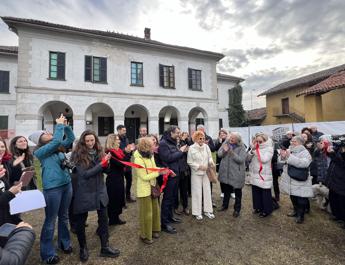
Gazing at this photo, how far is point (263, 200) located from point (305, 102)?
14705 millimetres

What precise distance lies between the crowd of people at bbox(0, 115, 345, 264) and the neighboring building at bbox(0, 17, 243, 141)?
9.39m

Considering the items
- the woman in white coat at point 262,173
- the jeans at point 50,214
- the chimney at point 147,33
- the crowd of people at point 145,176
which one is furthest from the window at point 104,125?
the jeans at point 50,214

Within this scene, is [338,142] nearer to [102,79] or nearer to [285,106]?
[102,79]

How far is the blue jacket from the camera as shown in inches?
111

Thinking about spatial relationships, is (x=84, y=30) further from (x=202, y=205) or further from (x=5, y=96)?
(x=202, y=205)

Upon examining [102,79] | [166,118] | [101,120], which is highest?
[102,79]

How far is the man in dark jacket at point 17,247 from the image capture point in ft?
4.02

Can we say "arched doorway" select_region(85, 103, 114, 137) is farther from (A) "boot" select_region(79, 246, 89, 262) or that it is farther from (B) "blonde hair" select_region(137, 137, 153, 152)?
(A) "boot" select_region(79, 246, 89, 262)

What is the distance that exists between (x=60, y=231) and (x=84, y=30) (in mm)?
13243

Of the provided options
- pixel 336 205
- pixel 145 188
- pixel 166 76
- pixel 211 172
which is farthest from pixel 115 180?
pixel 166 76

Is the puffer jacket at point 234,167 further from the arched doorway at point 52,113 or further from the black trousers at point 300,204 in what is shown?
the arched doorway at point 52,113

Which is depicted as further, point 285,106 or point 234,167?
point 285,106

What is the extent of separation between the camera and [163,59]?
51.8 feet

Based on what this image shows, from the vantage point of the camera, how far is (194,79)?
16875 mm
